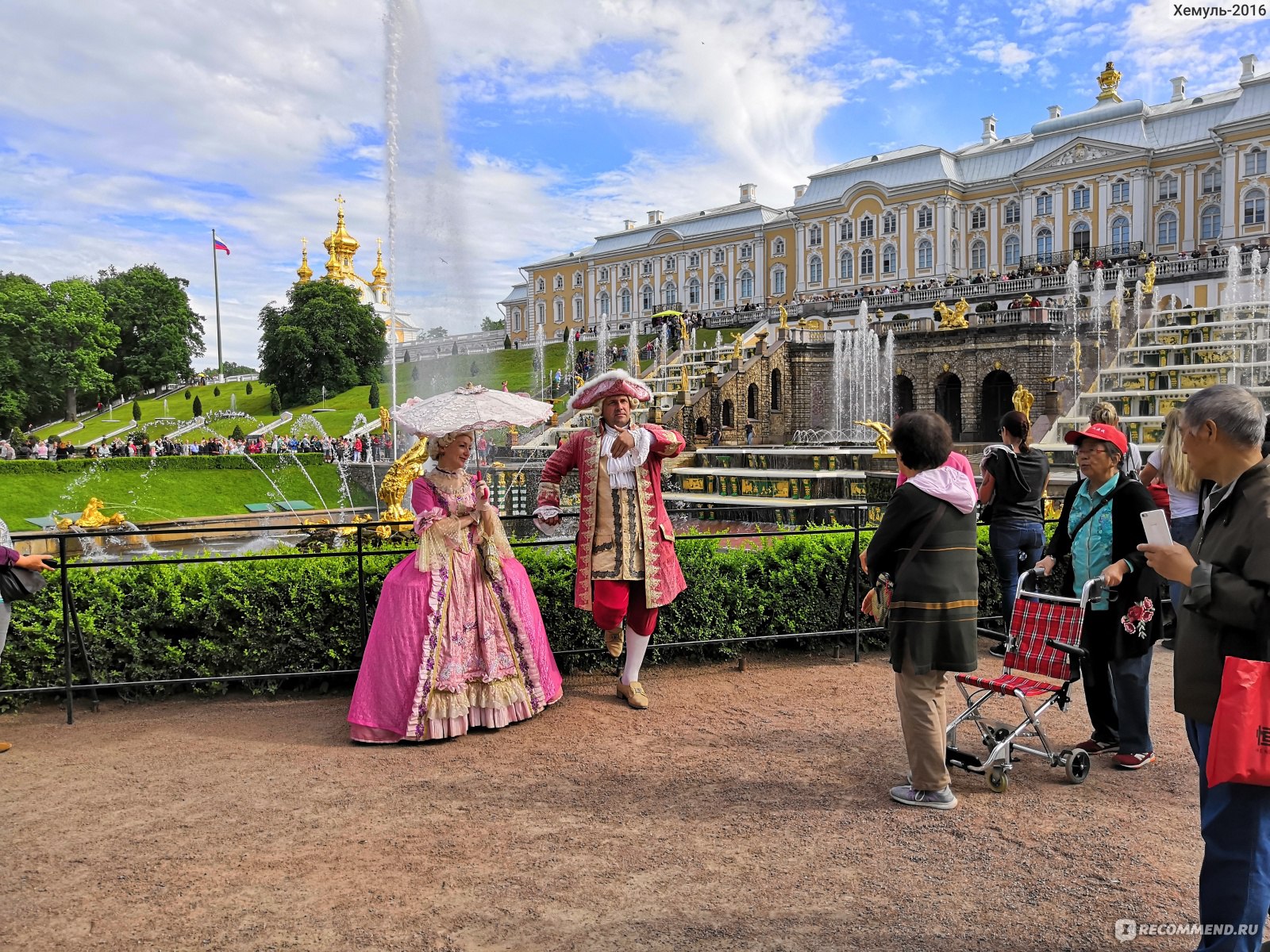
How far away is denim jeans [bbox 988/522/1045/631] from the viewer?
21.5 ft

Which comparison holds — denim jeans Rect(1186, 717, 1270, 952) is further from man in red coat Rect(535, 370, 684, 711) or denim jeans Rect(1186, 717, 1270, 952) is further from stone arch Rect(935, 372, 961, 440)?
stone arch Rect(935, 372, 961, 440)

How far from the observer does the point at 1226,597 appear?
95.5 inches

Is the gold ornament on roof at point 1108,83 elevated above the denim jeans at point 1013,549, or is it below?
above

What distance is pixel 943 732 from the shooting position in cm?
404

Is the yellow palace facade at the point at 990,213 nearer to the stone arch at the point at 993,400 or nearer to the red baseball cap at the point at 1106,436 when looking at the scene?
the stone arch at the point at 993,400

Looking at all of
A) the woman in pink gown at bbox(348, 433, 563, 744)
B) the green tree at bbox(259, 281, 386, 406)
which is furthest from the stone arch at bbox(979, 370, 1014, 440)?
the green tree at bbox(259, 281, 386, 406)

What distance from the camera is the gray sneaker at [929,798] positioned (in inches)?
157

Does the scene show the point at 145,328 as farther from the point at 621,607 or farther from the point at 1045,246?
the point at 621,607

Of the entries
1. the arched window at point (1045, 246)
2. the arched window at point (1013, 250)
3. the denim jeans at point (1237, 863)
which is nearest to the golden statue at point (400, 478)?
the denim jeans at point (1237, 863)

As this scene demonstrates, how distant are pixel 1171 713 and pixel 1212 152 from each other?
50.1 metres

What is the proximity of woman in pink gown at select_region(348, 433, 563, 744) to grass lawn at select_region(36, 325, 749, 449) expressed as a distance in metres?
Result: 36.0

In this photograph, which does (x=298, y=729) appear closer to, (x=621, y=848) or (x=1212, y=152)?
(x=621, y=848)

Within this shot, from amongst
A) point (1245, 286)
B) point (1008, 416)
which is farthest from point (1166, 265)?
point (1008, 416)

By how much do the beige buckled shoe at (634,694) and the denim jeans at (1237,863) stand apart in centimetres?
338
